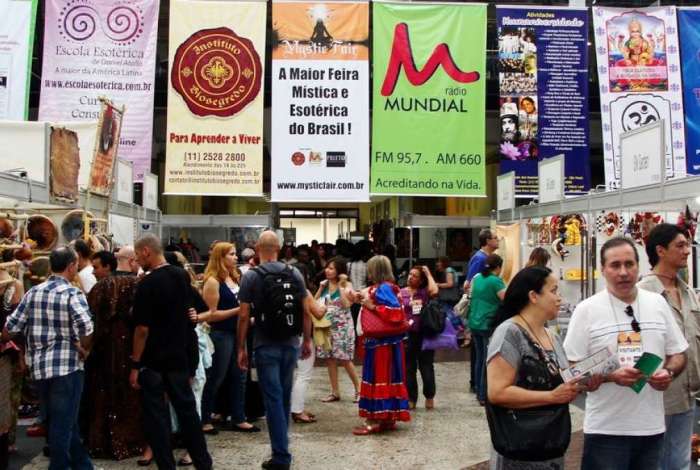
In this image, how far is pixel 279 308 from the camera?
5086 millimetres

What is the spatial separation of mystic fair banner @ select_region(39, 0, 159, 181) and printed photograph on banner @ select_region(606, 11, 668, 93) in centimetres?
759

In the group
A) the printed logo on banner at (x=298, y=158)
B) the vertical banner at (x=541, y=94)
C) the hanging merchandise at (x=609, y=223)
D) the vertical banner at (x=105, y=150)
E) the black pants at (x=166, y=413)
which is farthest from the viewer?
the vertical banner at (x=541, y=94)

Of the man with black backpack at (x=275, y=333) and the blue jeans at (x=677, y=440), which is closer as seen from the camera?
the blue jeans at (x=677, y=440)

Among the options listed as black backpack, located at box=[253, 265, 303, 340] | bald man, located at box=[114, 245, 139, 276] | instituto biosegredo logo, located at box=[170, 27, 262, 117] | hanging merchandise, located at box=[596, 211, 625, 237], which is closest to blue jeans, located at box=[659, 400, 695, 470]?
black backpack, located at box=[253, 265, 303, 340]

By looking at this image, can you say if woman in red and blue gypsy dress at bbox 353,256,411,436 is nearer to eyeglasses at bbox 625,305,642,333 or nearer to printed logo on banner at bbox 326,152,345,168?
eyeglasses at bbox 625,305,642,333

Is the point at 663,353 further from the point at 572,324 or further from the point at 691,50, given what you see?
the point at 691,50

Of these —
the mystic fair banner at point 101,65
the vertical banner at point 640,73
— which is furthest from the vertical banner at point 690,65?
the mystic fair banner at point 101,65

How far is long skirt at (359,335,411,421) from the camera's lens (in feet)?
20.6

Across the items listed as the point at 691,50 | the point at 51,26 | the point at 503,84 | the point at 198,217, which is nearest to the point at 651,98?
the point at 691,50

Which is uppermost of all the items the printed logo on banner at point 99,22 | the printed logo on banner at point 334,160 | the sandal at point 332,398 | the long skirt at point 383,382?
the printed logo on banner at point 99,22

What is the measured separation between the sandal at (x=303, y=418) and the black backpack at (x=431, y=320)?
1.33 metres

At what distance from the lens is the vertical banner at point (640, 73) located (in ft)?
39.6

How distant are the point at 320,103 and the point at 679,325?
29.9 ft

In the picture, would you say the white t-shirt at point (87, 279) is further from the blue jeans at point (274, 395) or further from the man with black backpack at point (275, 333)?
the blue jeans at point (274, 395)
